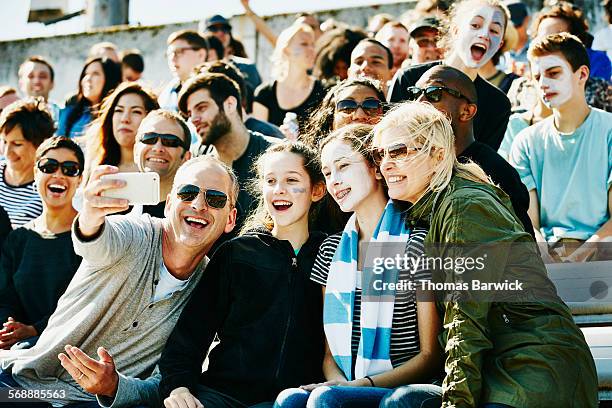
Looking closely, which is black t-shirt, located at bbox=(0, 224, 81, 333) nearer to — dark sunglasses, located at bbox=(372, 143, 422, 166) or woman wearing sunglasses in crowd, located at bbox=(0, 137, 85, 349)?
woman wearing sunglasses in crowd, located at bbox=(0, 137, 85, 349)

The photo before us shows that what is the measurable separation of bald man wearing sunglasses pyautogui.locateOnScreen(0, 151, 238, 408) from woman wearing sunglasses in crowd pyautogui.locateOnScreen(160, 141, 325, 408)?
8.0 inches

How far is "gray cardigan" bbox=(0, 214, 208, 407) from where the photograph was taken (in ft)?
14.3

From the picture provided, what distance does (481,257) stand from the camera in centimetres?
354

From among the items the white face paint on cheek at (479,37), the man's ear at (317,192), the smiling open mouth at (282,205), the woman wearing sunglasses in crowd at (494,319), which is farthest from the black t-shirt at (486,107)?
the woman wearing sunglasses in crowd at (494,319)

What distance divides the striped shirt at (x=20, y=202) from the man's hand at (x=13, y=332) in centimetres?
131

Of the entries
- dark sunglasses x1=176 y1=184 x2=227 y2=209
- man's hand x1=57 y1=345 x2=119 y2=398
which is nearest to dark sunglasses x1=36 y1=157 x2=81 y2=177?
dark sunglasses x1=176 y1=184 x2=227 y2=209

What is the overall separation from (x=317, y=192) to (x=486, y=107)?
60.1 inches

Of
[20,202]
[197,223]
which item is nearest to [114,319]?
[197,223]

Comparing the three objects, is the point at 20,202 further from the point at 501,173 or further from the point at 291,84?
the point at 501,173

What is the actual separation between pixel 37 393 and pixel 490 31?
3.54m

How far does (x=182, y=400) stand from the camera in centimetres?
397

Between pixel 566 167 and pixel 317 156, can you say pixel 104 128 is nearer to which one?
pixel 317 156

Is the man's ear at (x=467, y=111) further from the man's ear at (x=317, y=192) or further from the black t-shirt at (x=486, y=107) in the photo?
the man's ear at (x=317, y=192)

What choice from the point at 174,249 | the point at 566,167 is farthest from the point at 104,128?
the point at 566,167
